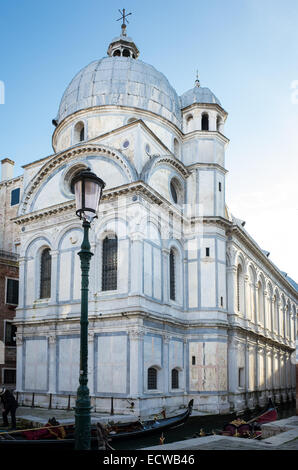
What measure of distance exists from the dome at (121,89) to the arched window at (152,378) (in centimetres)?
1577

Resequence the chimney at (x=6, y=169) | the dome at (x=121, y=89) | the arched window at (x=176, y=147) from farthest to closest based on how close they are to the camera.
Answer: the chimney at (x=6, y=169)
the arched window at (x=176, y=147)
the dome at (x=121, y=89)

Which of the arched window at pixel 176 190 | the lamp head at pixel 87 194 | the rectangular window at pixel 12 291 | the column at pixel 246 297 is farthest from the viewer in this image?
the column at pixel 246 297

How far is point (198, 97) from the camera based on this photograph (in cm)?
3300

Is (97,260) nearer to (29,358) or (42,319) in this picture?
(42,319)

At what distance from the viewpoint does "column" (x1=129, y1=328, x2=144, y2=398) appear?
74.1 ft

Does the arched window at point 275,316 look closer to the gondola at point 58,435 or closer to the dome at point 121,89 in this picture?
the dome at point 121,89

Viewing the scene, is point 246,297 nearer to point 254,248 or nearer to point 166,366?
point 254,248

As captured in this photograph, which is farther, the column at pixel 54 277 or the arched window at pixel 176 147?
the arched window at pixel 176 147

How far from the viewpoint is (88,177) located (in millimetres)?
9656

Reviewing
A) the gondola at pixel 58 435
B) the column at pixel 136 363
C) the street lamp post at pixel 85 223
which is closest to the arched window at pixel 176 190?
the column at pixel 136 363

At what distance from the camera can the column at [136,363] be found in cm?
2258

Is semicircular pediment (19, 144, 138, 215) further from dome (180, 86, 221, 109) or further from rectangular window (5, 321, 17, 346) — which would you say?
dome (180, 86, 221, 109)

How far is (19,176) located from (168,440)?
87.1 ft

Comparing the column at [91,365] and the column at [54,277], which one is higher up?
the column at [54,277]
